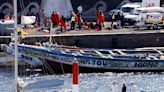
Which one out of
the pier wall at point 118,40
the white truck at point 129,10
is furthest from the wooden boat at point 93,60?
the white truck at point 129,10

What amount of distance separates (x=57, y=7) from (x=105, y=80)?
2322 centimetres

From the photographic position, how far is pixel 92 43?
48844 millimetres

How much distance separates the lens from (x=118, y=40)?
49031 millimetres

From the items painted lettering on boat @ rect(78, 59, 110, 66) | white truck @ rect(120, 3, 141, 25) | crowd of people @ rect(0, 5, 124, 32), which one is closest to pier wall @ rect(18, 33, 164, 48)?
crowd of people @ rect(0, 5, 124, 32)

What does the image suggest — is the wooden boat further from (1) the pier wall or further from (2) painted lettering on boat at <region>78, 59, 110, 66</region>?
(1) the pier wall

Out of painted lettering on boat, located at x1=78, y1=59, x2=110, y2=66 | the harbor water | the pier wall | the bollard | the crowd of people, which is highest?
the bollard

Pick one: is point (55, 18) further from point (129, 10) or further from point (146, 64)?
point (146, 64)

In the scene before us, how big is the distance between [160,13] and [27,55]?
15.4 metres

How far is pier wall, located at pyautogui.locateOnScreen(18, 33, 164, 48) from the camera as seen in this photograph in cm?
4841

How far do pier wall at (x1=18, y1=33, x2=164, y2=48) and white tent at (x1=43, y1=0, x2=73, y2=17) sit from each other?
11092mm

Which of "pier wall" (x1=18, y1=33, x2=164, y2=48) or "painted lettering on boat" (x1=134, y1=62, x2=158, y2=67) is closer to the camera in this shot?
"painted lettering on boat" (x1=134, y1=62, x2=158, y2=67)

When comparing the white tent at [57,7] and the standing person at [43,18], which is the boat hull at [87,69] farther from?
the white tent at [57,7]

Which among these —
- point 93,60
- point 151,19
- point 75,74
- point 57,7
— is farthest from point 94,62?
point 75,74

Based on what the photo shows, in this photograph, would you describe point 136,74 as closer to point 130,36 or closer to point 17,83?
point 130,36
